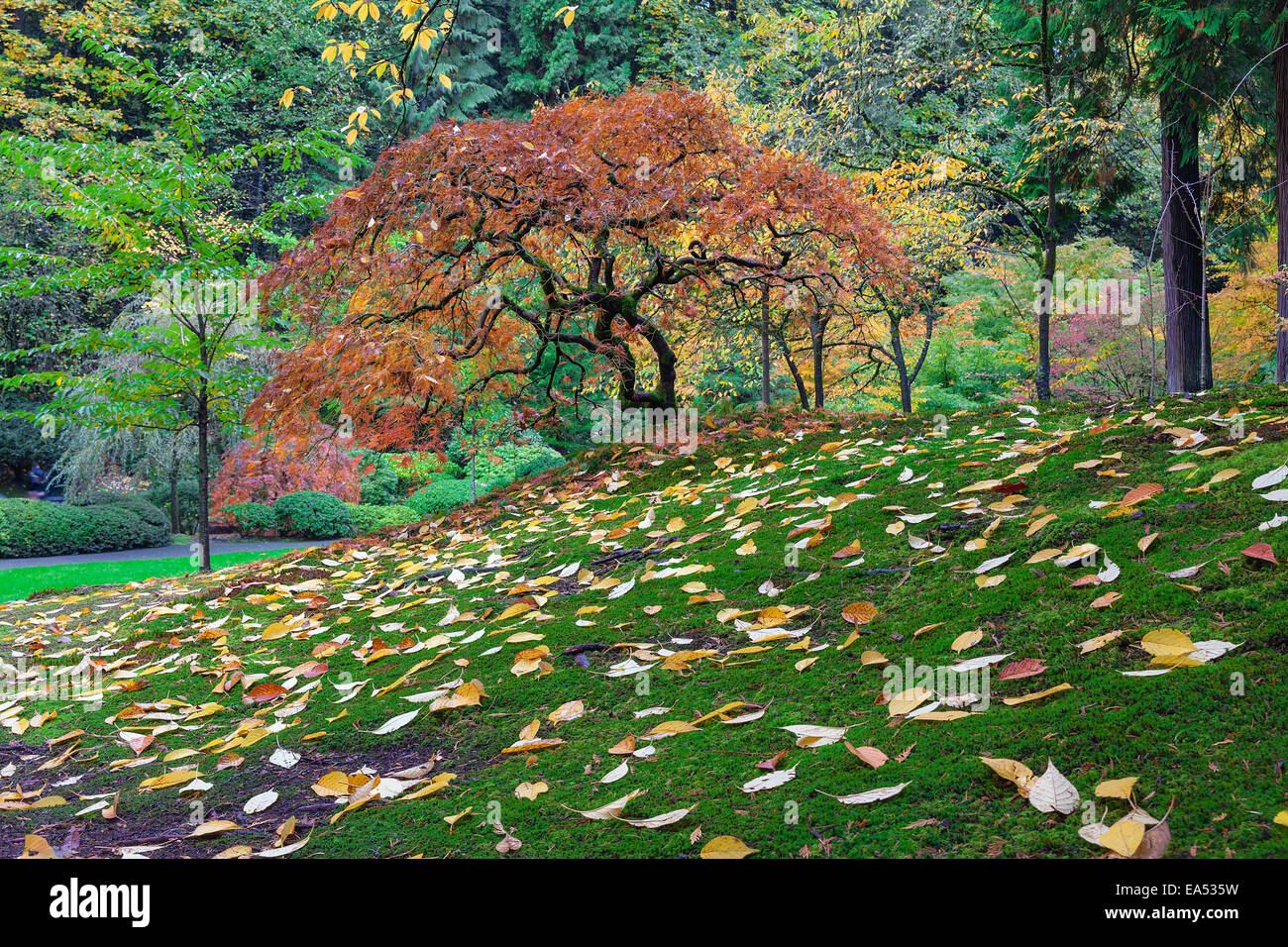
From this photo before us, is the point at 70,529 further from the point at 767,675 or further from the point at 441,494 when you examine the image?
the point at 767,675

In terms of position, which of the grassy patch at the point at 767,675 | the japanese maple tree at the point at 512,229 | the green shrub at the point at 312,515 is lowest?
the green shrub at the point at 312,515

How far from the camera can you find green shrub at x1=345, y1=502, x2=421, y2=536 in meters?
15.5

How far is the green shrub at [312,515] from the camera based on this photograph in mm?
14836

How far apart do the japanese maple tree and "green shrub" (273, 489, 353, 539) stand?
885cm

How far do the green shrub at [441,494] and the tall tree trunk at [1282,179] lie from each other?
1297 cm

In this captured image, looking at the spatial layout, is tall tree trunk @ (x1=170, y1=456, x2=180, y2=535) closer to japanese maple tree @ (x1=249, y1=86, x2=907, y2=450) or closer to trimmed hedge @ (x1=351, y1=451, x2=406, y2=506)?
trimmed hedge @ (x1=351, y1=451, x2=406, y2=506)

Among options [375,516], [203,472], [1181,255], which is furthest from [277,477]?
[1181,255]

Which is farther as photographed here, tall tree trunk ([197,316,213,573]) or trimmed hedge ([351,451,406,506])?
trimmed hedge ([351,451,406,506])

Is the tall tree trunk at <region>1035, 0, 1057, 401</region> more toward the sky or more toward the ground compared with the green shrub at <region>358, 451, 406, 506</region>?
more toward the sky

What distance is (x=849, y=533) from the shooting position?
3.54m

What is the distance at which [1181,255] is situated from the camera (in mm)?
8492

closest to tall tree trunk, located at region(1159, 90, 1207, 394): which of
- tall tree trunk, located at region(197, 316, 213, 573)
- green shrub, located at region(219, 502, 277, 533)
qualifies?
tall tree trunk, located at region(197, 316, 213, 573)

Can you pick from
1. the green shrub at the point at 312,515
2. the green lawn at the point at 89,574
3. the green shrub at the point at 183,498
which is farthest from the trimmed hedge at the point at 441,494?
the green lawn at the point at 89,574

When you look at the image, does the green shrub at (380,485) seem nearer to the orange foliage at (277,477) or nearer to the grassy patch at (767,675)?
the orange foliage at (277,477)
